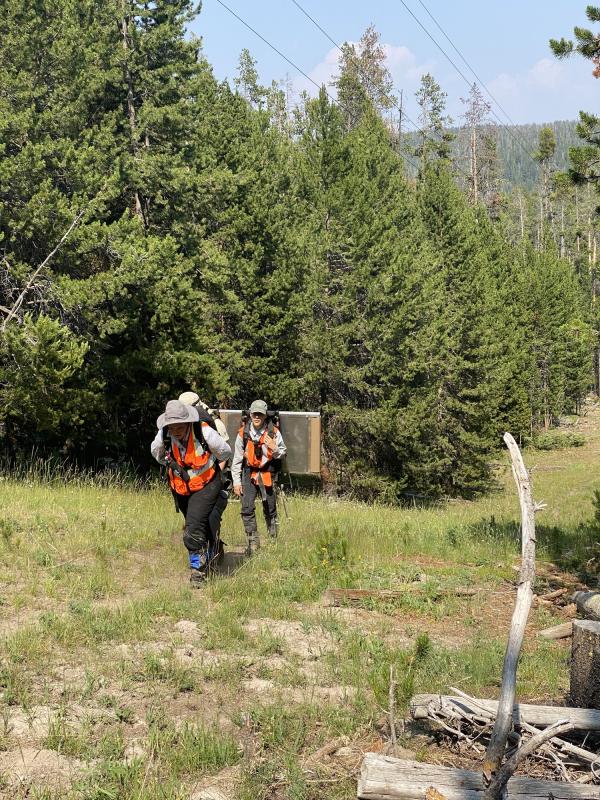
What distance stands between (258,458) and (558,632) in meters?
4.06

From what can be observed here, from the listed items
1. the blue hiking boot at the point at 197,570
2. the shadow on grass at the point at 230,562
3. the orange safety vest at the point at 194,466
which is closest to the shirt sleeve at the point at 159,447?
the orange safety vest at the point at 194,466

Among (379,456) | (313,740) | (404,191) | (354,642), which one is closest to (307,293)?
(379,456)

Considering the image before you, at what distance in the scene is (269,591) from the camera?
7262mm

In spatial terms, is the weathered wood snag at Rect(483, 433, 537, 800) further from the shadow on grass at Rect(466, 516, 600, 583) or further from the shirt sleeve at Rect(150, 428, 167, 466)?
the shadow on grass at Rect(466, 516, 600, 583)

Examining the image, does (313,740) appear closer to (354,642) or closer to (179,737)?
(179,737)

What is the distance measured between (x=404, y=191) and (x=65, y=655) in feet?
97.9

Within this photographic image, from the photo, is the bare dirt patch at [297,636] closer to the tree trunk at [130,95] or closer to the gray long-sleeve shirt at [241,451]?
the gray long-sleeve shirt at [241,451]

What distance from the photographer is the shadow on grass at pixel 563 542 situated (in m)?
9.59

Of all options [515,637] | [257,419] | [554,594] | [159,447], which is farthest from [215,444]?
[515,637]

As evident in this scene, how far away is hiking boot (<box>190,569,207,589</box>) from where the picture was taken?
24.4ft

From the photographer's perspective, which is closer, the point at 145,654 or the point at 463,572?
the point at 145,654

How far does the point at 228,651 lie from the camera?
564 cm

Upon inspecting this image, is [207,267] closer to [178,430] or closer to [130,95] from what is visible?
[130,95]

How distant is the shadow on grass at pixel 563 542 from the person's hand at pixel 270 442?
352 centimetres
